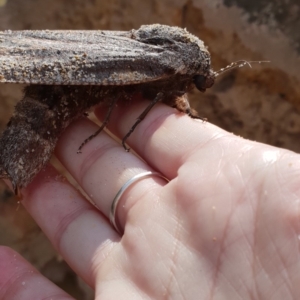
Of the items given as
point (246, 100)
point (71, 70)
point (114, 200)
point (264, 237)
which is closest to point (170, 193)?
point (114, 200)

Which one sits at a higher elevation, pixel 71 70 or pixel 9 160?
pixel 71 70

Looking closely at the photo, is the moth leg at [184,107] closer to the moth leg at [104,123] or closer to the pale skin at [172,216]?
the pale skin at [172,216]

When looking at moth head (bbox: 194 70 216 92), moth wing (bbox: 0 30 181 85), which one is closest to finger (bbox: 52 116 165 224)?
moth wing (bbox: 0 30 181 85)

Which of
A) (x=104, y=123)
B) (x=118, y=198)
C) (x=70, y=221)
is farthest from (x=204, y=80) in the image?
(x=70, y=221)

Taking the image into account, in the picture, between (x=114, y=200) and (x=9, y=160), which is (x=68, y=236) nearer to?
(x=114, y=200)

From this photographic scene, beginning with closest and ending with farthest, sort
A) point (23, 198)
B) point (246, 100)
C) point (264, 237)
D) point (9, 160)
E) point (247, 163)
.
Result: point (264, 237), point (247, 163), point (9, 160), point (23, 198), point (246, 100)
